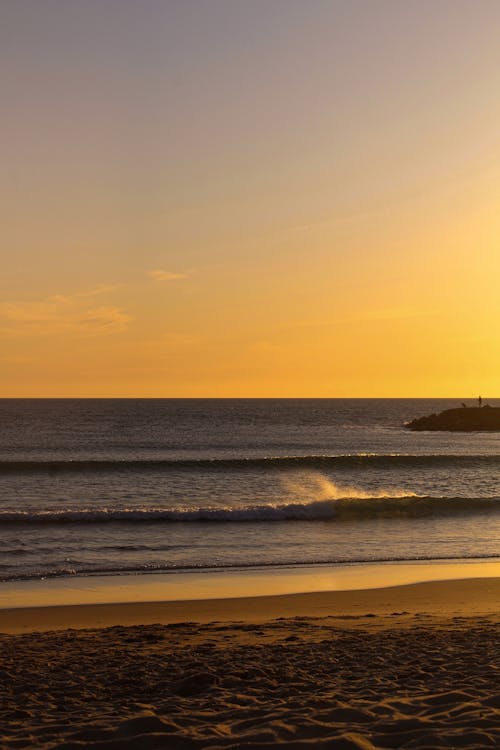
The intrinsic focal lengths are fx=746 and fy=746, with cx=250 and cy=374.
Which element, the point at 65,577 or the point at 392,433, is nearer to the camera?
the point at 65,577

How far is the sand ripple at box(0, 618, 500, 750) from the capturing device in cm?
613

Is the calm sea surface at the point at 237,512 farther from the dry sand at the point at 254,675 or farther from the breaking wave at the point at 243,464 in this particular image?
the dry sand at the point at 254,675

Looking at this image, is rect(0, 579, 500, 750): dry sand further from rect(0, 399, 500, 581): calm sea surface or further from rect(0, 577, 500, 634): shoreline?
rect(0, 399, 500, 581): calm sea surface

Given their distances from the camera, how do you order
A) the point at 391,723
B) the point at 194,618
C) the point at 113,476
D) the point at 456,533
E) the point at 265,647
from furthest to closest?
1. the point at 113,476
2. the point at 456,533
3. the point at 194,618
4. the point at 265,647
5. the point at 391,723

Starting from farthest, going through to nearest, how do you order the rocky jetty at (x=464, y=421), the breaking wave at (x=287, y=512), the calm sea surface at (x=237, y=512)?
the rocky jetty at (x=464, y=421) → the breaking wave at (x=287, y=512) → the calm sea surface at (x=237, y=512)

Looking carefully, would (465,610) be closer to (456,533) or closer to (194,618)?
(194,618)

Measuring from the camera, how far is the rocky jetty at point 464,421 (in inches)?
3634

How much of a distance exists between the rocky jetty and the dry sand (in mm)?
82752

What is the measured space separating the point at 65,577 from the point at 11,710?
333 inches

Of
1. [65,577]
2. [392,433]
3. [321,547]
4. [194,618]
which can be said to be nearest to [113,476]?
[321,547]

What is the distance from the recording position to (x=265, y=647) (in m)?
9.57

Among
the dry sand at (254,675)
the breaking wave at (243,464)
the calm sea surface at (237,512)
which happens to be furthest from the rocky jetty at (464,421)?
the dry sand at (254,675)

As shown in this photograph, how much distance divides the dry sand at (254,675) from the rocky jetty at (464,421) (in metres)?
82.8

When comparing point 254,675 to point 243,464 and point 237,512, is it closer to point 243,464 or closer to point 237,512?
point 237,512
